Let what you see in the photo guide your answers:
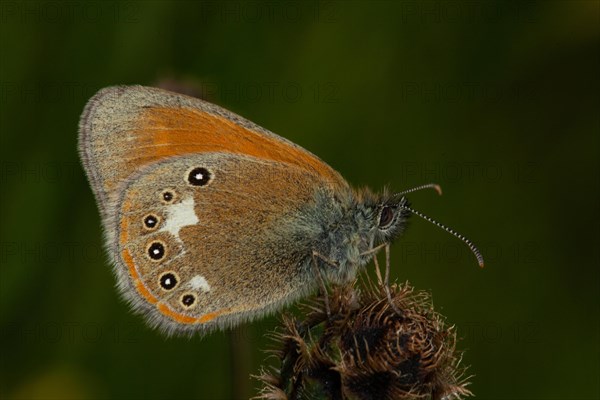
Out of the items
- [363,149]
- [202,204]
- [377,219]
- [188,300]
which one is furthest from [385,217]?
[363,149]

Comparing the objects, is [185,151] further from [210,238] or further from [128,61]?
[128,61]

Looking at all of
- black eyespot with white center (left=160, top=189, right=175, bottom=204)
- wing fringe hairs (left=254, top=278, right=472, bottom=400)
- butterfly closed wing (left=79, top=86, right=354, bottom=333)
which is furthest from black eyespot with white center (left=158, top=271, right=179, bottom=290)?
wing fringe hairs (left=254, top=278, right=472, bottom=400)

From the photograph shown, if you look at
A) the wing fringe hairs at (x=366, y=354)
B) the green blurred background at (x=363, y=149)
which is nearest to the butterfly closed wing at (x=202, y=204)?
the wing fringe hairs at (x=366, y=354)

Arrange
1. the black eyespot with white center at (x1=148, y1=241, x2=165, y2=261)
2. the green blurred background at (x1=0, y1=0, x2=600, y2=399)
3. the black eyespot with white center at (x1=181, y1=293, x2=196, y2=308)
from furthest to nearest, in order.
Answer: the green blurred background at (x1=0, y1=0, x2=600, y2=399) < the black eyespot with white center at (x1=148, y1=241, x2=165, y2=261) < the black eyespot with white center at (x1=181, y1=293, x2=196, y2=308)

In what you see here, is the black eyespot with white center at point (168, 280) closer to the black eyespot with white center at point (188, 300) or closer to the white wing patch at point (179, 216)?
the black eyespot with white center at point (188, 300)

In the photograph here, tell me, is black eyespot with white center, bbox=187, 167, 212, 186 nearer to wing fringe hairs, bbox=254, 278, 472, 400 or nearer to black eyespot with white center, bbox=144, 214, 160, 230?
black eyespot with white center, bbox=144, 214, 160, 230

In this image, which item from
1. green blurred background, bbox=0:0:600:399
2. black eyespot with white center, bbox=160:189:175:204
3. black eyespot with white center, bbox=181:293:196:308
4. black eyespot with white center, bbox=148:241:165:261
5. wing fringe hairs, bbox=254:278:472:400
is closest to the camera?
wing fringe hairs, bbox=254:278:472:400
